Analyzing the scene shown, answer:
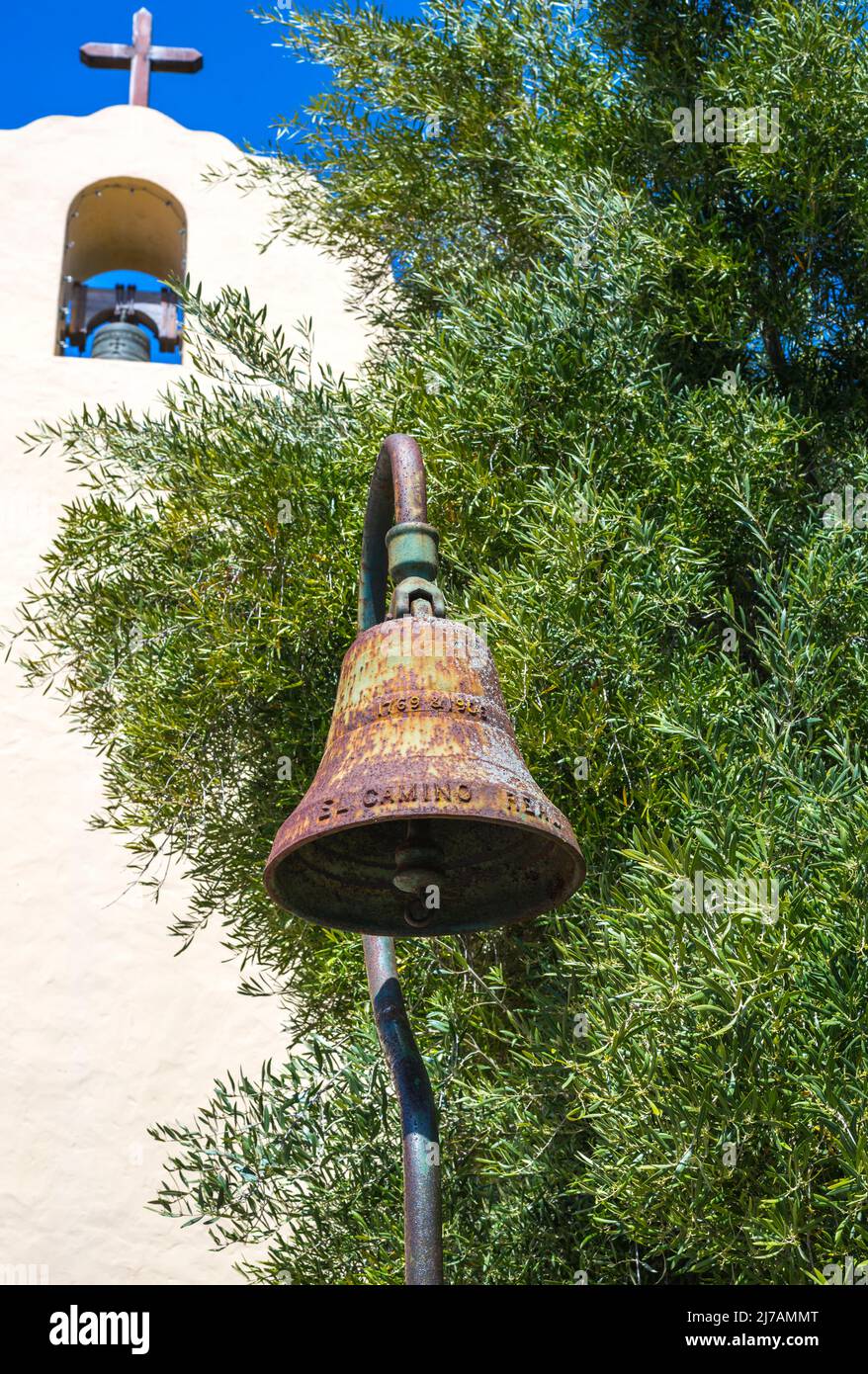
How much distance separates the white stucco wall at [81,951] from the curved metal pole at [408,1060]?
11.6ft

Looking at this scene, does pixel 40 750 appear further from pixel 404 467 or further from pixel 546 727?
pixel 404 467

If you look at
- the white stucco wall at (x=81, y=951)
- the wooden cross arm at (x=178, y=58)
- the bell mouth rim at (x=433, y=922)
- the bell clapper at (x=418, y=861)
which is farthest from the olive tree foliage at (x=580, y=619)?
the wooden cross arm at (x=178, y=58)

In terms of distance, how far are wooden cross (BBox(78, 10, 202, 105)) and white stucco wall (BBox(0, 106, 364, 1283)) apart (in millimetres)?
1481

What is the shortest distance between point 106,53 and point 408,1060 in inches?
352

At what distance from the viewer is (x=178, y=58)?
1015 cm

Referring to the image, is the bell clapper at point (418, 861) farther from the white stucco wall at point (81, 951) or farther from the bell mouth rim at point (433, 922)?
the white stucco wall at point (81, 951)

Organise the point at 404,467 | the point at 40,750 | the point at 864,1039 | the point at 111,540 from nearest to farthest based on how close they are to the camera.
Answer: the point at 404,467, the point at 864,1039, the point at 111,540, the point at 40,750

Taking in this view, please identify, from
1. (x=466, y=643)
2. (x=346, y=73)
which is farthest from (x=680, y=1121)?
(x=346, y=73)

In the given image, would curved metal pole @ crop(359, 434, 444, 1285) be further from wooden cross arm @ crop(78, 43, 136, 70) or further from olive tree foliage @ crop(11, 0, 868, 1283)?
wooden cross arm @ crop(78, 43, 136, 70)

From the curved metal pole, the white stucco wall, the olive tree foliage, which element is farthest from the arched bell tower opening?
the curved metal pole

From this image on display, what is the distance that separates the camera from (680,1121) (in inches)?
132

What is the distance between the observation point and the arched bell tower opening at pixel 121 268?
9156 millimetres

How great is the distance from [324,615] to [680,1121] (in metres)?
2.26

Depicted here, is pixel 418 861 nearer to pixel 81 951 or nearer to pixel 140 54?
pixel 81 951
